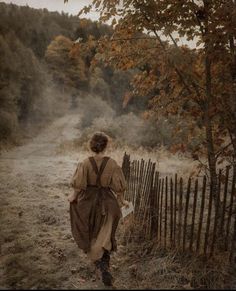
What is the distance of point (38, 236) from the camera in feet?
21.1

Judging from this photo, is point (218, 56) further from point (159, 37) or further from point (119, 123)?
point (119, 123)

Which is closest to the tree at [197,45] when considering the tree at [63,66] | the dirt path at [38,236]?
the dirt path at [38,236]

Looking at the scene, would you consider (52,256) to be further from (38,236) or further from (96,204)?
(96,204)

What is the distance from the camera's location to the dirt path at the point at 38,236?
494cm

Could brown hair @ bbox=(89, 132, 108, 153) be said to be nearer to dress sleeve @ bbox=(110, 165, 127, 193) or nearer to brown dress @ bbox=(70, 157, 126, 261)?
brown dress @ bbox=(70, 157, 126, 261)

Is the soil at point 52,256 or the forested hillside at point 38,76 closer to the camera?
the soil at point 52,256

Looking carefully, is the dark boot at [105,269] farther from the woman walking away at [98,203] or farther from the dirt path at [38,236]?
the dirt path at [38,236]

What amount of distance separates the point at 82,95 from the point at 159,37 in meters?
46.0

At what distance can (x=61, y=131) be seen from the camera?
3148cm

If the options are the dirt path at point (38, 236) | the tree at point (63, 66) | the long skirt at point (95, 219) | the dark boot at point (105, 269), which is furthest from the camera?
the tree at point (63, 66)

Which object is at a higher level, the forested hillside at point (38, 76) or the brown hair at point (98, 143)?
the forested hillside at point (38, 76)

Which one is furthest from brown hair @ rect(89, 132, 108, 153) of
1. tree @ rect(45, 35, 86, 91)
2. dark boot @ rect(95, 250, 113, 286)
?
tree @ rect(45, 35, 86, 91)

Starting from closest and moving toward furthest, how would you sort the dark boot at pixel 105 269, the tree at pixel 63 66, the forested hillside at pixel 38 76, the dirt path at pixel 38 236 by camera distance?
1. the dark boot at pixel 105 269
2. the dirt path at pixel 38 236
3. the forested hillside at pixel 38 76
4. the tree at pixel 63 66

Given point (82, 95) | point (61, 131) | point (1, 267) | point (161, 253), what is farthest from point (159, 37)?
point (82, 95)
